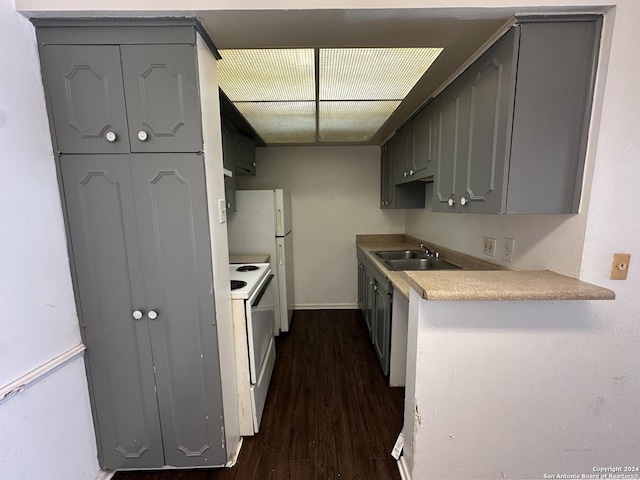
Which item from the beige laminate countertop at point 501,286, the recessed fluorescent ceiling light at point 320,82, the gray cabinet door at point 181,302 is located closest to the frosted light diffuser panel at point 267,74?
the recessed fluorescent ceiling light at point 320,82

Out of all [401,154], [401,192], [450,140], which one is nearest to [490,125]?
[450,140]

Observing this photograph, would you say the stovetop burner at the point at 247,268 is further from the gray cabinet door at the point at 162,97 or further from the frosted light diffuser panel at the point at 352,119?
the frosted light diffuser panel at the point at 352,119

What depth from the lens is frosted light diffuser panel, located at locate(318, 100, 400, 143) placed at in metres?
1.95

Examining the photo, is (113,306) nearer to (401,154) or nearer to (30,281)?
(30,281)

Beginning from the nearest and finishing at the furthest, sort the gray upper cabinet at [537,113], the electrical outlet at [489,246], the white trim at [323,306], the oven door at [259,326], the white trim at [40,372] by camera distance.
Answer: the white trim at [40,372] < the gray upper cabinet at [537,113] < the oven door at [259,326] < the electrical outlet at [489,246] < the white trim at [323,306]

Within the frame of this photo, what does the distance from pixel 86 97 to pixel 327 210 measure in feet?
8.40

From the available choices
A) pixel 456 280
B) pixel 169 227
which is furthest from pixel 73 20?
pixel 456 280

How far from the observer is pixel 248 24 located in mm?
1067

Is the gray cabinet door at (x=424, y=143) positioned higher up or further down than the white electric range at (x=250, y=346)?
higher up

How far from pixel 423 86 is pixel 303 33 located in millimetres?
924

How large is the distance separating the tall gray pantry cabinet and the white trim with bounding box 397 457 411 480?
94cm

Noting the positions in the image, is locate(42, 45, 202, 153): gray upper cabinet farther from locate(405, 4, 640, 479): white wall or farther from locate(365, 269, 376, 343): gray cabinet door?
locate(365, 269, 376, 343): gray cabinet door

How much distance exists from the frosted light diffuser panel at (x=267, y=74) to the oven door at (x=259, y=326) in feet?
4.21

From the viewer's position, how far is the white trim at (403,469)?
4.24 feet
